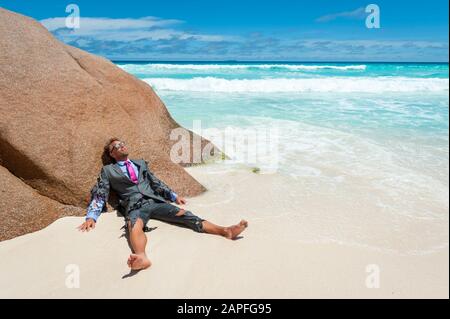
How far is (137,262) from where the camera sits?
3.25 meters

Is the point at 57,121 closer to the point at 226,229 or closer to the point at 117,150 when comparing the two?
the point at 117,150

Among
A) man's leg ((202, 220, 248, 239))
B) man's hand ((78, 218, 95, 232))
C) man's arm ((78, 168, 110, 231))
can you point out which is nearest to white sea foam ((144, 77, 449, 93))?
man's arm ((78, 168, 110, 231))

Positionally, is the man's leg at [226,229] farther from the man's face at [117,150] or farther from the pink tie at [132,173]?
the man's face at [117,150]

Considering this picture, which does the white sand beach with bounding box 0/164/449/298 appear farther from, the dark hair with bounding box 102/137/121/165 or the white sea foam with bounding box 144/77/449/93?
the white sea foam with bounding box 144/77/449/93

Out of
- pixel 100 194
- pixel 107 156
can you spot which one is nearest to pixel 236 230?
pixel 100 194

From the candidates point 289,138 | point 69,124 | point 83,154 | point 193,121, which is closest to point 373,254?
point 83,154

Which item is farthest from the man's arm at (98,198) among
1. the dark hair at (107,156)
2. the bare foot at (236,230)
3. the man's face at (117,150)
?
the bare foot at (236,230)

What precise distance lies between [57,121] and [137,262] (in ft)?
7.76

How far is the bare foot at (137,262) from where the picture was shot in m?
3.23

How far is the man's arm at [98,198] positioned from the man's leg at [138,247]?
518 mm

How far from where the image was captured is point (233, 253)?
A: 3.68 m

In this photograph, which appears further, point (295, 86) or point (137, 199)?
point (295, 86)
